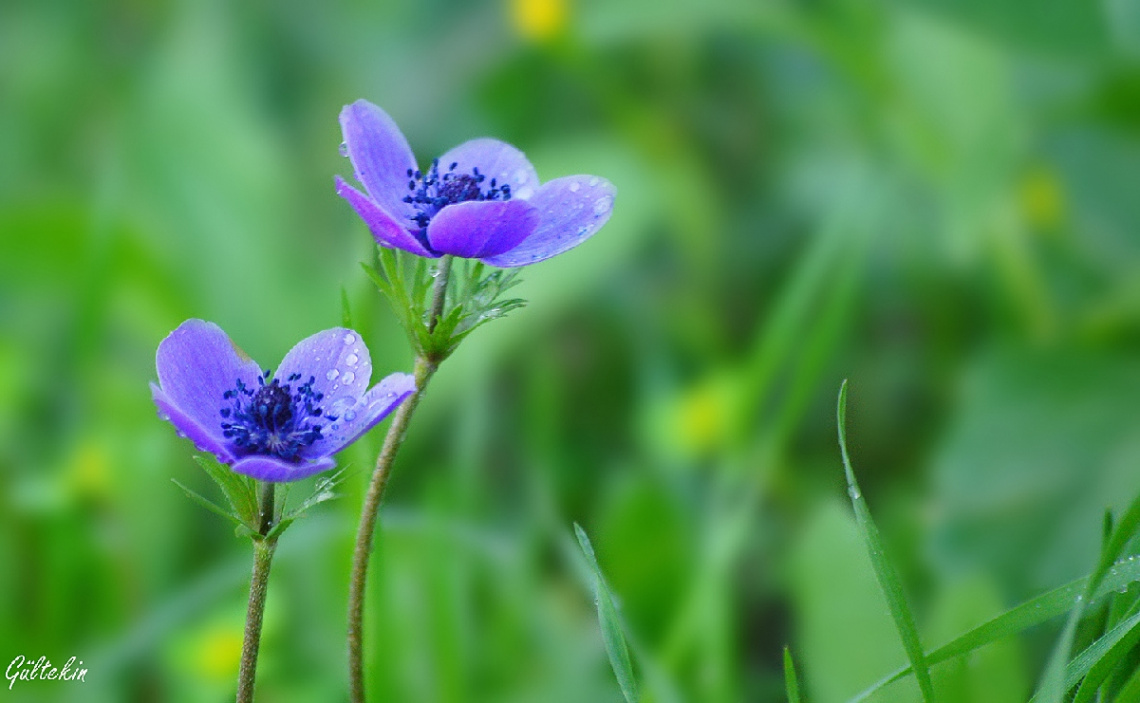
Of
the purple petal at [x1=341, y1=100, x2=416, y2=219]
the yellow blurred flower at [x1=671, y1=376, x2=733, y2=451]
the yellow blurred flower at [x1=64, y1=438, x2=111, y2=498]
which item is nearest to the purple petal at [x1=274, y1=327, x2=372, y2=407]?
the purple petal at [x1=341, y1=100, x2=416, y2=219]

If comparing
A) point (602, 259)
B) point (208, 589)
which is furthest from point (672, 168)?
point (208, 589)

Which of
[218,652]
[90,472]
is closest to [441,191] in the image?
[218,652]

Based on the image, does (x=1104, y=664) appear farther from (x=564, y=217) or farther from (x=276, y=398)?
(x=276, y=398)

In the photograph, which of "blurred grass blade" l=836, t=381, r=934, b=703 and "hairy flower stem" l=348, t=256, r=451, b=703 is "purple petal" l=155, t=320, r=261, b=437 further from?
"blurred grass blade" l=836, t=381, r=934, b=703

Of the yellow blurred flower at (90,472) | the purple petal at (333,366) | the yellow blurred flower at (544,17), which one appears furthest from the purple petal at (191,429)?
the yellow blurred flower at (544,17)

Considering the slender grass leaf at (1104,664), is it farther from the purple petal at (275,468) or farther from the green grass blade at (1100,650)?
the purple petal at (275,468)

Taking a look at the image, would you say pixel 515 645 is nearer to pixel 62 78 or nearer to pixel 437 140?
pixel 437 140

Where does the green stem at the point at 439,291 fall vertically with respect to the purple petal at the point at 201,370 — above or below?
above

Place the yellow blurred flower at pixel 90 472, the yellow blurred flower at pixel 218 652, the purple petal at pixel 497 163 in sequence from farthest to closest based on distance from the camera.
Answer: the yellow blurred flower at pixel 90 472
the yellow blurred flower at pixel 218 652
the purple petal at pixel 497 163
